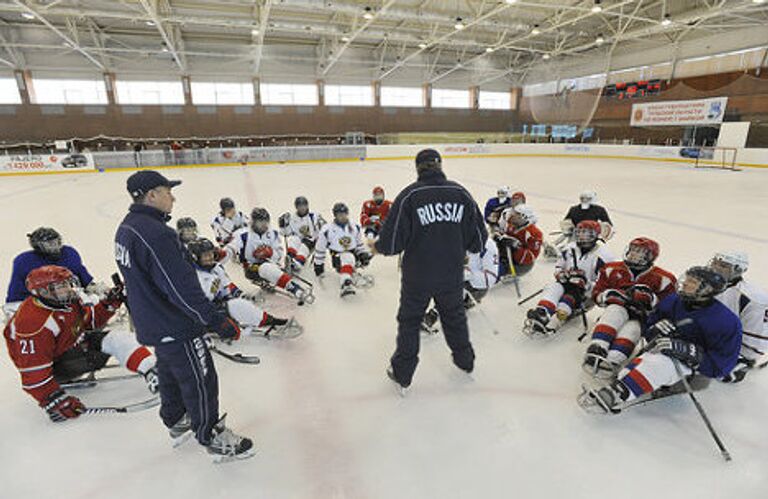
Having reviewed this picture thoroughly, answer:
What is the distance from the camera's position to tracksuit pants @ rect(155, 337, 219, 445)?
6.10ft

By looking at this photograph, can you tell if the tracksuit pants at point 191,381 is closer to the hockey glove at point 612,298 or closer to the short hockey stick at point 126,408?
the short hockey stick at point 126,408

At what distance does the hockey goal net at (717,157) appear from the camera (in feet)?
54.1

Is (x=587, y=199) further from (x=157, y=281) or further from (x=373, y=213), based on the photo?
(x=157, y=281)

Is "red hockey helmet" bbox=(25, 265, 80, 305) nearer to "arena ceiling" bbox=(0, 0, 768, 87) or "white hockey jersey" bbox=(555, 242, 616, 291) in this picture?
"white hockey jersey" bbox=(555, 242, 616, 291)

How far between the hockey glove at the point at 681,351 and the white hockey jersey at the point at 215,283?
321cm

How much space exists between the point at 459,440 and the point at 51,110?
29.2 m

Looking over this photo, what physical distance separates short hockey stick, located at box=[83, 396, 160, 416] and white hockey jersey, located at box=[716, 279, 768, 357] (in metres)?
3.77

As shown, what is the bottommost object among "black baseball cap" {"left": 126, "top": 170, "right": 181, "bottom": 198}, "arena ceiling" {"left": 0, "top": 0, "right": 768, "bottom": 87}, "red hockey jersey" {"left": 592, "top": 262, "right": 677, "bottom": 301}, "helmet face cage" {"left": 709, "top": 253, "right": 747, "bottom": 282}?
"red hockey jersey" {"left": 592, "top": 262, "right": 677, "bottom": 301}

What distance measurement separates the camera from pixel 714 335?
7.30 feet

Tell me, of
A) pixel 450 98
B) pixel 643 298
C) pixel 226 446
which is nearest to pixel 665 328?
pixel 643 298

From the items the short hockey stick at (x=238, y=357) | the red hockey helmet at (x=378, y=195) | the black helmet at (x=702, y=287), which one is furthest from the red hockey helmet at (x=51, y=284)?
the red hockey helmet at (x=378, y=195)

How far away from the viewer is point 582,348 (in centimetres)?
327

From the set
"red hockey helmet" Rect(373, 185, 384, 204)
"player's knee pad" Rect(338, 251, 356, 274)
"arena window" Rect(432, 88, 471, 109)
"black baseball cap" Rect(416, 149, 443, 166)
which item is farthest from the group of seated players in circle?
"arena window" Rect(432, 88, 471, 109)

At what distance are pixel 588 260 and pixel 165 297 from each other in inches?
127
